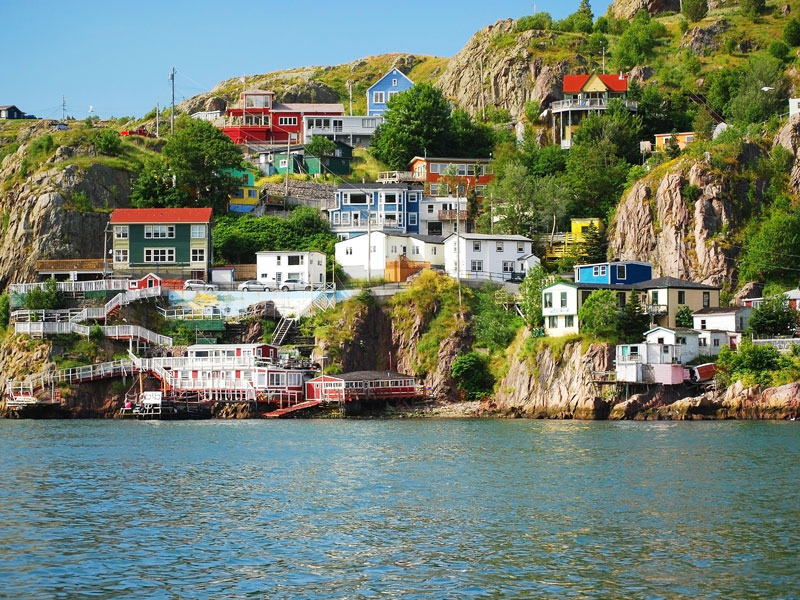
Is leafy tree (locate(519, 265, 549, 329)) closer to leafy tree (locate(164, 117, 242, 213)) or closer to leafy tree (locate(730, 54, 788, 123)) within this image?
leafy tree (locate(730, 54, 788, 123))

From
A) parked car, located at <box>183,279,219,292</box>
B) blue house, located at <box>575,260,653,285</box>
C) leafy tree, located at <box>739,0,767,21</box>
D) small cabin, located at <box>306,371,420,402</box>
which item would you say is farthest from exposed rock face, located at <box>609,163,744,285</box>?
leafy tree, located at <box>739,0,767,21</box>

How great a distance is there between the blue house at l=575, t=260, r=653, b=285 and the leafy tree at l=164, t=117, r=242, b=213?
37.7 meters

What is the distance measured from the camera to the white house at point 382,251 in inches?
4203

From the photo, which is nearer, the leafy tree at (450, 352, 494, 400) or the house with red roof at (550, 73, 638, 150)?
the leafy tree at (450, 352, 494, 400)

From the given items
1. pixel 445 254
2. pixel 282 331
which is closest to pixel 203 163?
pixel 445 254

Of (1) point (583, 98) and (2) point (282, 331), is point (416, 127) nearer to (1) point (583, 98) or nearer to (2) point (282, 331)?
(1) point (583, 98)

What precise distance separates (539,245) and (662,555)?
75.6 m

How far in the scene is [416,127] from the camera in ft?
429

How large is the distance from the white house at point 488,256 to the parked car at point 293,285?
12121mm

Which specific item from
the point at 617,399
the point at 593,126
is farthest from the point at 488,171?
the point at 617,399

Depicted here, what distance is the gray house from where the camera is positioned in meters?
173

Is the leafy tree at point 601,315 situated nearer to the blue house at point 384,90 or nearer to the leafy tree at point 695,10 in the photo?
the blue house at point 384,90

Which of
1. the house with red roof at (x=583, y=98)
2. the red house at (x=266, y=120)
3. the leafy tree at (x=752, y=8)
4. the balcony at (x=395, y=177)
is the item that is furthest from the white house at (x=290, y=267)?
the leafy tree at (x=752, y=8)

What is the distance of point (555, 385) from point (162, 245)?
128ft
